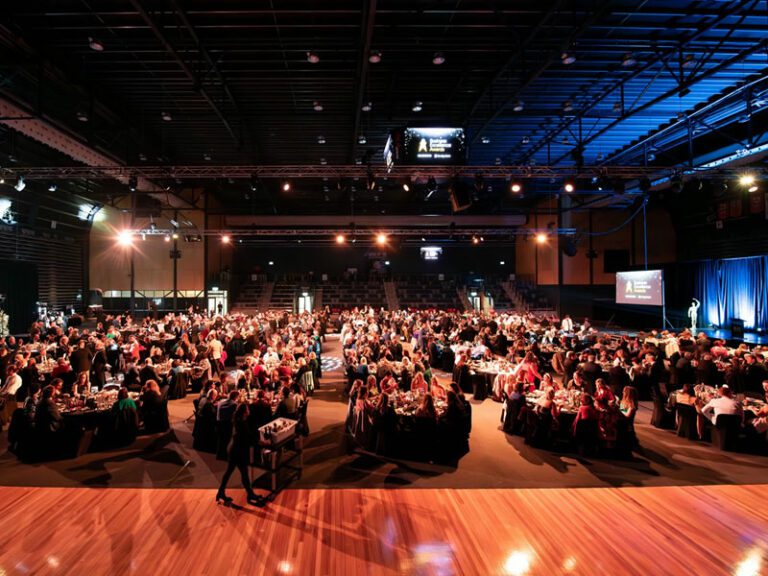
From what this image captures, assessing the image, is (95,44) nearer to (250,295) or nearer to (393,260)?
(250,295)

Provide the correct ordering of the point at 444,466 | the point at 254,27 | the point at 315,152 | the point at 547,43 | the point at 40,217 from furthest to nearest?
1. the point at 40,217
2. the point at 315,152
3. the point at 547,43
4. the point at 254,27
5. the point at 444,466

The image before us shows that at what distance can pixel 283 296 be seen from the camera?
84.2ft

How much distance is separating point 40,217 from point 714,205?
2856 cm

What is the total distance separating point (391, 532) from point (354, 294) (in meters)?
22.8

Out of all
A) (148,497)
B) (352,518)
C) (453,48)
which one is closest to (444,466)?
(352,518)

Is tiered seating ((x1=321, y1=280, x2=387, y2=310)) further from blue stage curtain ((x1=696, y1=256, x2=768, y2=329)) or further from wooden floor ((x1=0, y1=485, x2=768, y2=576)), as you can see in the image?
wooden floor ((x1=0, y1=485, x2=768, y2=576))

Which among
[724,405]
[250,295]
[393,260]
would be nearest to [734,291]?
[724,405]

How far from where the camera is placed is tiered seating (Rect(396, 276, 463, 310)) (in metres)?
25.8

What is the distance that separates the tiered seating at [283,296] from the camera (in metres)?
25.0

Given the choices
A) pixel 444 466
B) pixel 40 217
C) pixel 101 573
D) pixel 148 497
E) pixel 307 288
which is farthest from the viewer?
pixel 307 288

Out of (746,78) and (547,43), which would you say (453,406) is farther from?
(746,78)

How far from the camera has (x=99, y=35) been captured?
6.89 m

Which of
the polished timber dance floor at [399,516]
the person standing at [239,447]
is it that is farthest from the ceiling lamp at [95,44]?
the person standing at [239,447]

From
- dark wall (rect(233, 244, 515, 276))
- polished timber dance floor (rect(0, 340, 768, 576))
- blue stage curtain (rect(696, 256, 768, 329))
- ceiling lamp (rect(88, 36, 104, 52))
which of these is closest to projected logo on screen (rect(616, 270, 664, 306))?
blue stage curtain (rect(696, 256, 768, 329))
